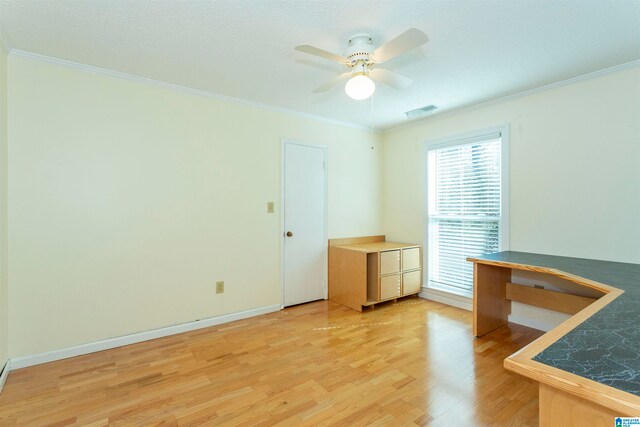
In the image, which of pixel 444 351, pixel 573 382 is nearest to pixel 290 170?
pixel 444 351

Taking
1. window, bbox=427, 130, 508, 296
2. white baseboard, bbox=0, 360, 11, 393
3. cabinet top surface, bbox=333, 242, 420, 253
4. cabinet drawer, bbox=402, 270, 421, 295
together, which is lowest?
white baseboard, bbox=0, 360, 11, 393

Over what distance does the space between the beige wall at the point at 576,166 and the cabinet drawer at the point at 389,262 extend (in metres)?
1.28

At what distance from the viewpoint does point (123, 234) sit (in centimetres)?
272

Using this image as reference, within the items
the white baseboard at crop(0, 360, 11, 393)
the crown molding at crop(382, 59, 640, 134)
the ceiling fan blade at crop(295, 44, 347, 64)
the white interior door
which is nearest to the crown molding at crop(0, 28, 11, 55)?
the ceiling fan blade at crop(295, 44, 347, 64)

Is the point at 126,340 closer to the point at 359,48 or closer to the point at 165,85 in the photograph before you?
the point at 165,85

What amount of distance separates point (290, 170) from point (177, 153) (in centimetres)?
130

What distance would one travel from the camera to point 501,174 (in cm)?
332

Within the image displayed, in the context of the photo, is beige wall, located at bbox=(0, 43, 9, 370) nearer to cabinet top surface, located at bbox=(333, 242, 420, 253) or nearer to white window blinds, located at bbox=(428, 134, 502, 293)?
cabinet top surface, located at bbox=(333, 242, 420, 253)

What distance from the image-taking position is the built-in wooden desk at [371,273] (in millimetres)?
3605

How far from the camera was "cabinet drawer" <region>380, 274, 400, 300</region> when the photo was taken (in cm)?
368

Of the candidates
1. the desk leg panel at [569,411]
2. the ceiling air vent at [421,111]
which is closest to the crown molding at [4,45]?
the desk leg panel at [569,411]

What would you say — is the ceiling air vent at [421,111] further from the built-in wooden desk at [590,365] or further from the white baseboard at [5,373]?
the white baseboard at [5,373]

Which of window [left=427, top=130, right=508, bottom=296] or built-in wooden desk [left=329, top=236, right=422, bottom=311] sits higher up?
window [left=427, top=130, right=508, bottom=296]

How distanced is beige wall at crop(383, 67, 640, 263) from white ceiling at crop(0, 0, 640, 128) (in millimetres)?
261
